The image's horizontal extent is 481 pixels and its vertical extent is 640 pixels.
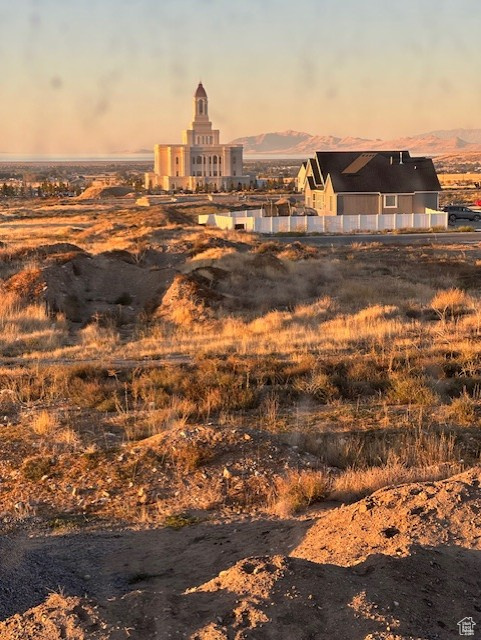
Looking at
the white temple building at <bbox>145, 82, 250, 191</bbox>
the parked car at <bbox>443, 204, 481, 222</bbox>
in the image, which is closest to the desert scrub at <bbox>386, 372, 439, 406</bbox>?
the parked car at <bbox>443, 204, 481, 222</bbox>

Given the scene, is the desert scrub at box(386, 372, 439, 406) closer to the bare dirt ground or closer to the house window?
the bare dirt ground

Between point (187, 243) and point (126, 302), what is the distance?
482 inches

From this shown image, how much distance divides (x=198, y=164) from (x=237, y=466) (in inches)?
4521

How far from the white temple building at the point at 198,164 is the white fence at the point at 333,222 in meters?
65.2

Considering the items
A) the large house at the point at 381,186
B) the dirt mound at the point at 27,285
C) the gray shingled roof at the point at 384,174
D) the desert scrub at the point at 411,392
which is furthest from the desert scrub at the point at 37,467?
the gray shingled roof at the point at 384,174

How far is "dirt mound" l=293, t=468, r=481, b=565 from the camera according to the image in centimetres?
675

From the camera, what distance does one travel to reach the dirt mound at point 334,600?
497 cm

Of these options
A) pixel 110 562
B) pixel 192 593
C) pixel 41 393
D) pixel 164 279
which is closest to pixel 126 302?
pixel 164 279

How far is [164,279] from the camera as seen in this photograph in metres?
27.1

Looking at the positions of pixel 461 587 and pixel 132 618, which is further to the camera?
pixel 461 587

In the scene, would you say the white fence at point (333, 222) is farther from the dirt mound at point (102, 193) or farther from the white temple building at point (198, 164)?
the white temple building at point (198, 164)

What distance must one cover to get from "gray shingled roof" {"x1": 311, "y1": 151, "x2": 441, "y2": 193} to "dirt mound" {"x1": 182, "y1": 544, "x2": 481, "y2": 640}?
51903 millimetres

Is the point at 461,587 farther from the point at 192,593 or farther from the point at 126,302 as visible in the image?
the point at 126,302

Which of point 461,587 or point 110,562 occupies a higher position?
point 461,587
